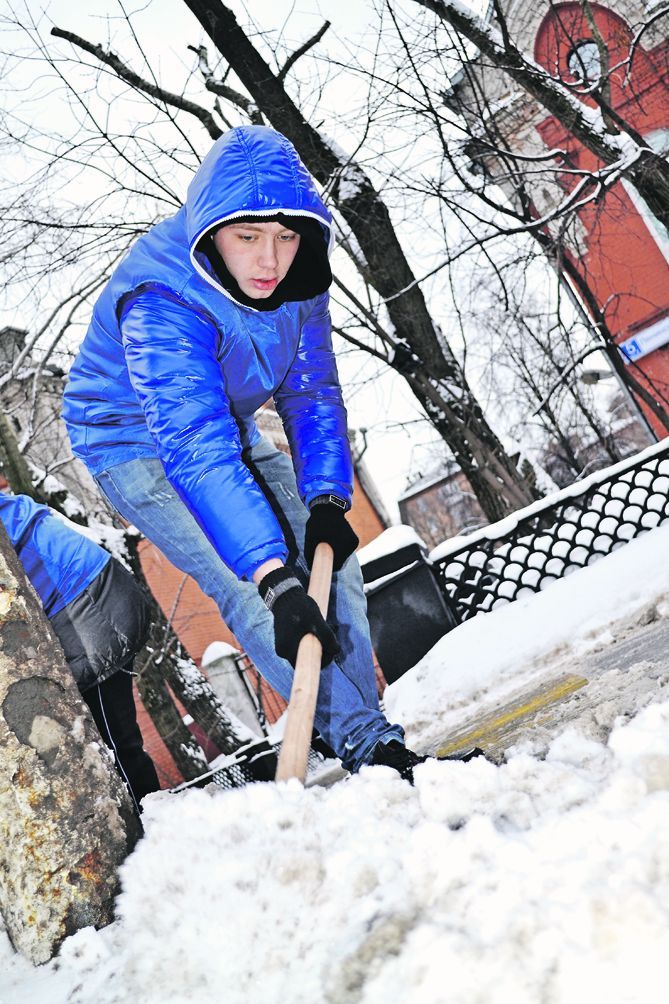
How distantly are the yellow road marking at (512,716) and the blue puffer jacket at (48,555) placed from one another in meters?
1.36

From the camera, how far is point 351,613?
253cm

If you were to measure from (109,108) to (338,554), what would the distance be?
677 cm

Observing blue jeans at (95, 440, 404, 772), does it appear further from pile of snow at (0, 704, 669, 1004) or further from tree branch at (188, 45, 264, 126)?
tree branch at (188, 45, 264, 126)

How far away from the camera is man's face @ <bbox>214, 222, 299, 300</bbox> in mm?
2365

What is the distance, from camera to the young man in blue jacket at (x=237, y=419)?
6.84 feet

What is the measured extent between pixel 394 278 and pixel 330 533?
19.0 feet

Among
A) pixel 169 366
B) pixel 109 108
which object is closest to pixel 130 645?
pixel 169 366

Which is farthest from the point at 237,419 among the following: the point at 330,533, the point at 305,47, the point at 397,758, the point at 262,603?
the point at 305,47

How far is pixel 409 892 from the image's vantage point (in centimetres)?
121

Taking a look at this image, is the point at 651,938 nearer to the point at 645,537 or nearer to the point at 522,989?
the point at 522,989

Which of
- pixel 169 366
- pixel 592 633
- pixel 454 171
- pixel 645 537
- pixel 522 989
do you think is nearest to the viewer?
pixel 522 989

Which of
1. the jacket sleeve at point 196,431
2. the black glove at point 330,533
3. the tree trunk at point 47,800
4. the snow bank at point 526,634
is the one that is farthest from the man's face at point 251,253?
the snow bank at point 526,634

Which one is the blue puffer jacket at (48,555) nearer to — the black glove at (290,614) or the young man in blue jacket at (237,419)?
the young man in blue jacket at (237,419)

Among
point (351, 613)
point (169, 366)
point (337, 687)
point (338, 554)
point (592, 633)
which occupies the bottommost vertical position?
point (592, 633)
